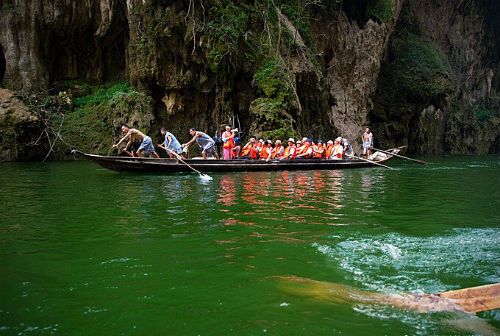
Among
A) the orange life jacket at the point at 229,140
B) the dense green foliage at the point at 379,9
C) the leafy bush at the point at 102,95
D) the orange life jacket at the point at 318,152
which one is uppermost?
the dense green foliage at the point at 379,9

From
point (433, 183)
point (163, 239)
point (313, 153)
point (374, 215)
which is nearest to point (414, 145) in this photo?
point (313, 153)

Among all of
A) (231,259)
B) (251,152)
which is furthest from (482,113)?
(231,259)

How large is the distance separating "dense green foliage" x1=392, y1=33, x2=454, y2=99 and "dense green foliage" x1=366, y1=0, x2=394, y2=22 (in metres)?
5.72

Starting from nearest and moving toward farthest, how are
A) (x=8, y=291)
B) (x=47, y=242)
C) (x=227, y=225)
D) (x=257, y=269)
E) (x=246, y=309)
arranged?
(x=246, y=309) < (x=8, y=291) < (x=257, y=269) < (x=47, y=242) < (x=227, y=225)

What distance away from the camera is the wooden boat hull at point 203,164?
593 inches

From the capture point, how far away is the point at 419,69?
36.0 m

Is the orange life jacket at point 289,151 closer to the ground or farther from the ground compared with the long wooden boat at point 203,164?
farther from the ground

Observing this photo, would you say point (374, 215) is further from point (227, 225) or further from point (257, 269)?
point (257, 269)

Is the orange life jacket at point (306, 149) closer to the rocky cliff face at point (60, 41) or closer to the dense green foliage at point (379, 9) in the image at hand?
the rocky cliff face at point (60, 41)

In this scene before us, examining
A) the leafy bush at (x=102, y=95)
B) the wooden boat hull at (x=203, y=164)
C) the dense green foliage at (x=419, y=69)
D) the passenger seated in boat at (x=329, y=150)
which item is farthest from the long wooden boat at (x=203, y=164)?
the dense green foliage at (x=419, y=69)

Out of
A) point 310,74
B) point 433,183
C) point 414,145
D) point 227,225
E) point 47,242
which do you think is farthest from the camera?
point 414,145

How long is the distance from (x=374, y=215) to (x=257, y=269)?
390 cm

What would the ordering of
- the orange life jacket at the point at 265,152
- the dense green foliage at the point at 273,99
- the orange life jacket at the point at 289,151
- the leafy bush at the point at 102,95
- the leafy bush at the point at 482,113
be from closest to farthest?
the orange life jacket at the point at 265,152 < the orange life jacket at the point at 289,151 < the dense green foliage at the point at 273,99 < the leafy bush at the point at 102,95 < the leafy bush at the point at 482,113

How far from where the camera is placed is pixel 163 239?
6.26m
